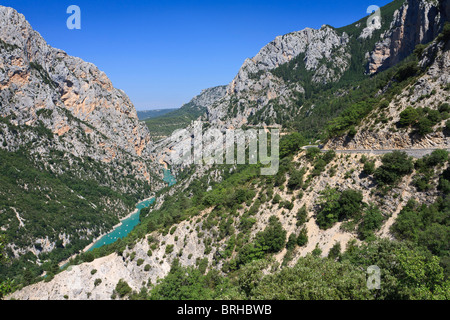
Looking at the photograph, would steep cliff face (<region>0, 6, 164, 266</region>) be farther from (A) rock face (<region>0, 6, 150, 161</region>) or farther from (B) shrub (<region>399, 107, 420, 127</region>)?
(B) shrub (<region>399, 107, 420, 127</region>)

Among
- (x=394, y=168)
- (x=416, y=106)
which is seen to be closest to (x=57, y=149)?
(x=394, y=168)

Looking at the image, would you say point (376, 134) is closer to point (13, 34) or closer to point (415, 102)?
point (415, 102)

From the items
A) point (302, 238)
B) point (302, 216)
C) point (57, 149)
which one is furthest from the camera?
point (57, 149)

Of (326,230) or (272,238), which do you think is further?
(272,238)

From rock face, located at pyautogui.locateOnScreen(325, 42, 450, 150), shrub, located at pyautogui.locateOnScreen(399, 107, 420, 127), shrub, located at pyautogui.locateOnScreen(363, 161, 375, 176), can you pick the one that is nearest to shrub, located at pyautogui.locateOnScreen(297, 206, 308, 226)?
shrub, located at pyautogui.locateOnScreen(363, 161, 375, 176)

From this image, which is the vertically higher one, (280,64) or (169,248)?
(280,64)

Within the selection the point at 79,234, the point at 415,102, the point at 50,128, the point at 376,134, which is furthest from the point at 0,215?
the point at 415,102

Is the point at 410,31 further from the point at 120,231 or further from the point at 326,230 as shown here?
the point at 120,231
